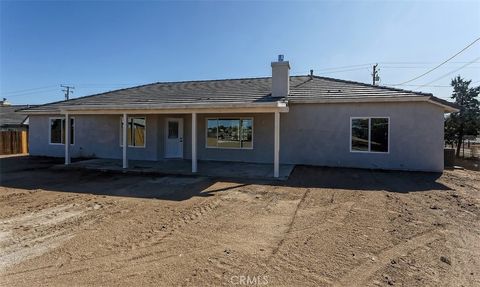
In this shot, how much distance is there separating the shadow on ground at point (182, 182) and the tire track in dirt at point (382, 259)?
144 inches

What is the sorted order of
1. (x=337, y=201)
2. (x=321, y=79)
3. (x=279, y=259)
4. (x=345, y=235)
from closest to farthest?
1. (x=279, y=259)
2. (x=345, y=235)
3. (x=337, y=201)
4. (x=321, y=79)

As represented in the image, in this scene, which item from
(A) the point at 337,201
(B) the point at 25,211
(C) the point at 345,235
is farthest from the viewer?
(A) the point at 337,201

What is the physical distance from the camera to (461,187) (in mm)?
8992

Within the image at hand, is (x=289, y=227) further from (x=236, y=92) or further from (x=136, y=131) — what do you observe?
(x=136, y=131)

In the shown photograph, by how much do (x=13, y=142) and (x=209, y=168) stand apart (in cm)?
1509

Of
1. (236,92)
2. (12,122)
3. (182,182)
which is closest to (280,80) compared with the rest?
(236,92)

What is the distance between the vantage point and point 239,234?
16.2 ft

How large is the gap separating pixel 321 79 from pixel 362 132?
4.65 meters

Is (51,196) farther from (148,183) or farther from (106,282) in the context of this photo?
(106,282)

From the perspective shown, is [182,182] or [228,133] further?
[228,133]

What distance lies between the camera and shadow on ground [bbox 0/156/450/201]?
821 cm

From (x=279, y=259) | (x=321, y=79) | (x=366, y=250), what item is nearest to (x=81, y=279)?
(x=279, y=259)

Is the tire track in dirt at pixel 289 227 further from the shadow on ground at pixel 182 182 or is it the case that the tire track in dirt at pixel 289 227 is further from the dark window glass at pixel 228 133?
the dark window glass at pixel 228 133

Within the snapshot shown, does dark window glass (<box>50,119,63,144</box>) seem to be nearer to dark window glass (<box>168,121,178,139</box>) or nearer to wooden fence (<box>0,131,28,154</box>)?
wooden fence (<box>0,131,28,154</box>)
